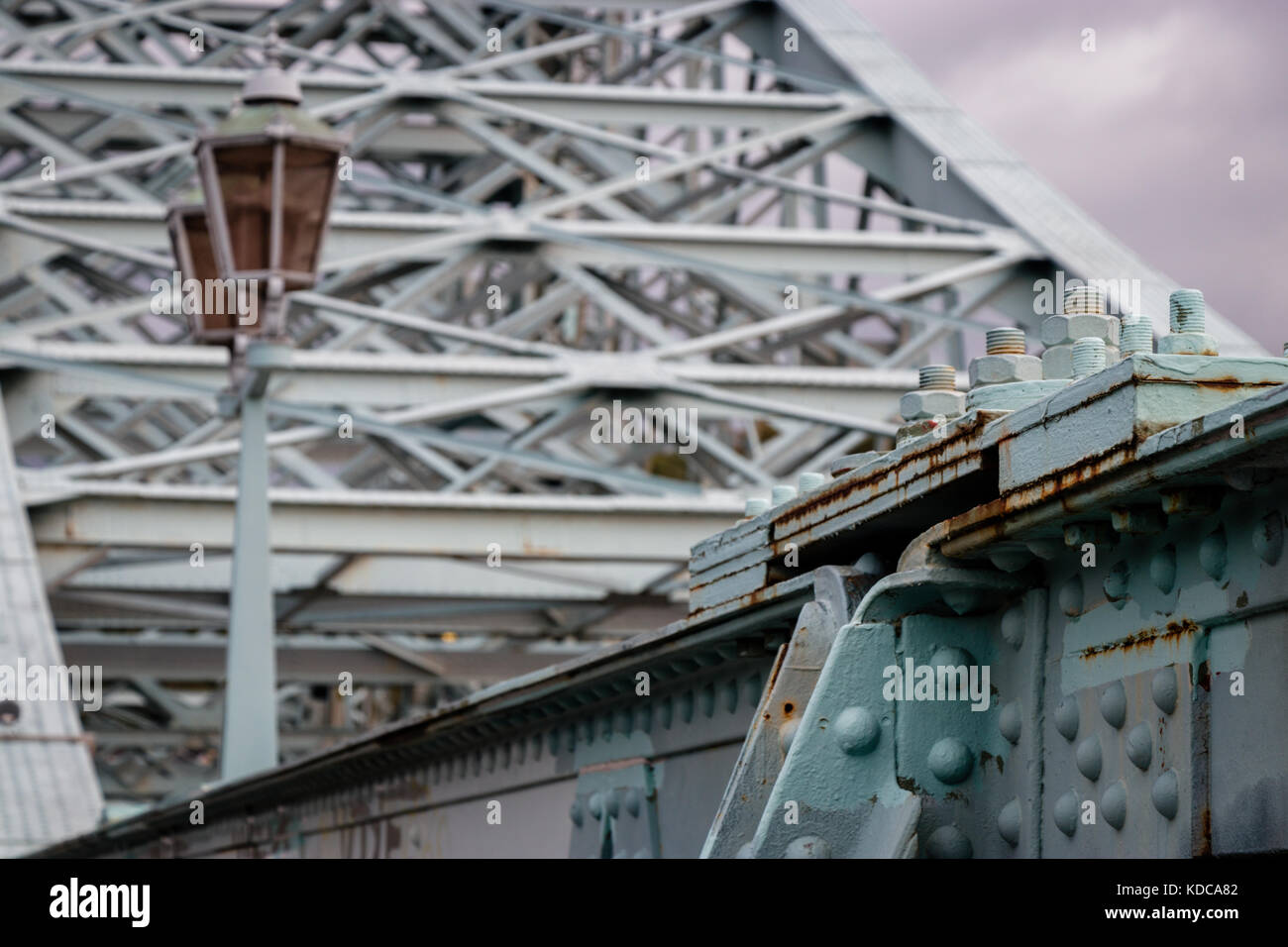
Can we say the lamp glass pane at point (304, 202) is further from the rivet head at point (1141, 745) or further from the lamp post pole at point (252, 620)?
the rivet head at point (1141, 745)

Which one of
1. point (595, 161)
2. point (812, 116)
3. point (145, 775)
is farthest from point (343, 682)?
point (145, 775)

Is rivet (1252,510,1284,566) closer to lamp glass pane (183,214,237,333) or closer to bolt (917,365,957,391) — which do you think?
bolt (917,365,957,391)

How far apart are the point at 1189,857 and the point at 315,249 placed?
8.00 m

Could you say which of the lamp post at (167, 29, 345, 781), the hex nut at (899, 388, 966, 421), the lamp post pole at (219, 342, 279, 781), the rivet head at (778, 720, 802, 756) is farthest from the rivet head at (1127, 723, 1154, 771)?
the lamp post pole at (219, 342, 279, 781)

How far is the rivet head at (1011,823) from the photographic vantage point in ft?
12.4

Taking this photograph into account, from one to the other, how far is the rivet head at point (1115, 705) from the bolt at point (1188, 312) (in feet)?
1.95

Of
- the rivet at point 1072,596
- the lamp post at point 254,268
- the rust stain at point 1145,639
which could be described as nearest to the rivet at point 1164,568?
the rust stain at point 1145,639

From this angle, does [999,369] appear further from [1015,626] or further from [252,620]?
[252,620]

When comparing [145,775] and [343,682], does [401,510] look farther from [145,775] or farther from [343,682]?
[145,775]

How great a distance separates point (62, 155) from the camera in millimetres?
27531

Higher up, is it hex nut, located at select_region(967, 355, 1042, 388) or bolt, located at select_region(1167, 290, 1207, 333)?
hex nut, located at select_region(967, 355, 1042, 388)

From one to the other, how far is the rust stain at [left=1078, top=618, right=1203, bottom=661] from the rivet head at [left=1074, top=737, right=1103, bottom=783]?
143mm

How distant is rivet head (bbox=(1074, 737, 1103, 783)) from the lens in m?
3.55

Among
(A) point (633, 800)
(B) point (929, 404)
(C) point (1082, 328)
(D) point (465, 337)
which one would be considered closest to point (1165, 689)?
(C) point (1082, 328)
